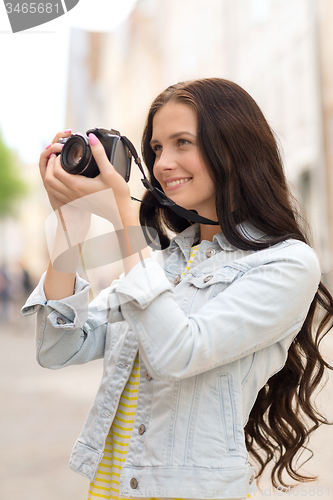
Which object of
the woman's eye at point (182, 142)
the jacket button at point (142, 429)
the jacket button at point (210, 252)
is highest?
the woman's eye at point (182, 142)

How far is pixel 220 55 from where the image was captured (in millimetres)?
10758

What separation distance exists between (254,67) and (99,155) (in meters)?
10.00

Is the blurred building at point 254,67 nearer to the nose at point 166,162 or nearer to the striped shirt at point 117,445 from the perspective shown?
the nose at point 166,162

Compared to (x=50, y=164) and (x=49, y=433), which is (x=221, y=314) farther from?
(x=49, y=433)

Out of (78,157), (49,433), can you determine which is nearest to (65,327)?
Answer: (78,157)

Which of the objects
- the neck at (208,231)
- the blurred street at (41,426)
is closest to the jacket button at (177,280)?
the neck at (208,231)

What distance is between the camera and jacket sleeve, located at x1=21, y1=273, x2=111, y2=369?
124 cm

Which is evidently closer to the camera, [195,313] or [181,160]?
[195,313]

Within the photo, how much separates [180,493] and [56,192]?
723mm

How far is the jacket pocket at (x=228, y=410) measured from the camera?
1.11 metres

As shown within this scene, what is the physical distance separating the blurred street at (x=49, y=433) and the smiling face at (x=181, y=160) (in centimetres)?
96

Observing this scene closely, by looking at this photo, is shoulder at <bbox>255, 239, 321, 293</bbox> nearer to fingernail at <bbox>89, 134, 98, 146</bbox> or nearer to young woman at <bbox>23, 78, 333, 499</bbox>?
young woman at <bbox>23, 78, 333, 499</bbox>

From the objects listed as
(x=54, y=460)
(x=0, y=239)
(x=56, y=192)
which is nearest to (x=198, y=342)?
(x=56, y=192)

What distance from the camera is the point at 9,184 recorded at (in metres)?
17.7
